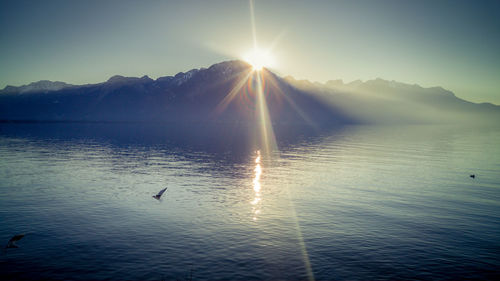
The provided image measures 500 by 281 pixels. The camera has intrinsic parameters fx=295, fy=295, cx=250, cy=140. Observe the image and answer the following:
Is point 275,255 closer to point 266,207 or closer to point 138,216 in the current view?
point 266,207

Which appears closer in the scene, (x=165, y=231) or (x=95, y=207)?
(x=165, y=231)

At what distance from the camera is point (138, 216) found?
29812 millimetres

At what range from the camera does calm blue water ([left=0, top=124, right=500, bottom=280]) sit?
19375 millimetres

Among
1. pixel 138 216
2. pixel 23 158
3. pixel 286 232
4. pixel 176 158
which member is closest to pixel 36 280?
pixel 138 216

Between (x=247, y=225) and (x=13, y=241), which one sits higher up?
(x=13, y=241)

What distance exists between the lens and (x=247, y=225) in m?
27.4

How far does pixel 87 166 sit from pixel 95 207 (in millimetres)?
32177

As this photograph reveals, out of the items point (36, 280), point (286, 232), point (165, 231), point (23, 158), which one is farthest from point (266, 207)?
point (23, 158)

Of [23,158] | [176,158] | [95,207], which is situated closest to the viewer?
[95,207]

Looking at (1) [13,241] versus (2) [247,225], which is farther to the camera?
(2) [247,225]

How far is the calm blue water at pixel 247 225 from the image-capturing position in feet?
63.6

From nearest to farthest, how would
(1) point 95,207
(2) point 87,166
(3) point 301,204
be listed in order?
(1) point 95,207 → (3) point 301,204 → (2) point 87,166

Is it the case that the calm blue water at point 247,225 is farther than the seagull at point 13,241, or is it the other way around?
the seagull at point 13,241

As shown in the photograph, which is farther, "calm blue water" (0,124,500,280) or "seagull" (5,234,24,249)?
"seagull" (5,234,24,249)
